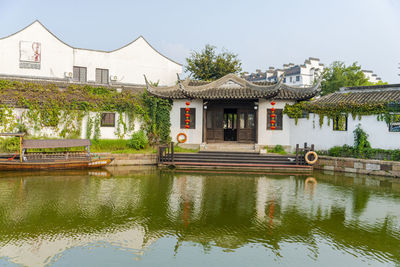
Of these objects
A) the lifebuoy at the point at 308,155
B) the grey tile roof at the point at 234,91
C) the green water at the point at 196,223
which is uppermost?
the grey tile roof at the point at 234,91

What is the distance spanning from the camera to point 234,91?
17578 millimetres

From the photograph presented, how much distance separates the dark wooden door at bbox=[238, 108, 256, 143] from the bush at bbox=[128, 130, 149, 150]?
568cm

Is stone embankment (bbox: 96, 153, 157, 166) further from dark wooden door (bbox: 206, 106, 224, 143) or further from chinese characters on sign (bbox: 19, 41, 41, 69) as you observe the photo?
chinese characters on sign (bbox: 19, 41, 41, 69)

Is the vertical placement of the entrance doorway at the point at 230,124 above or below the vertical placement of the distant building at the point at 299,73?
below

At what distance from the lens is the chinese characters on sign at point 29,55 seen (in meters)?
22.0

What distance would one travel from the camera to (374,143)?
555 inches

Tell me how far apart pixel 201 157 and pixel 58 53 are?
598 inches

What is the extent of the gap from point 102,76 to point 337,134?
1822 centimetres

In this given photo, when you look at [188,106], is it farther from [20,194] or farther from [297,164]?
[20,194]

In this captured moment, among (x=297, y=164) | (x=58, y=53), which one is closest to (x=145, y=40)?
(x=58, y=53)

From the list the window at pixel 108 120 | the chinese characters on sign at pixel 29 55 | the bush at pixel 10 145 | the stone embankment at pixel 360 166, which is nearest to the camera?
the stone embankment at pixel 360 166

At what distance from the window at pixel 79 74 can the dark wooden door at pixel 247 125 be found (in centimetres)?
1325

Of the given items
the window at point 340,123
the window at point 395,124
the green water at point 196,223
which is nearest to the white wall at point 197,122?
the green water at point 196,223

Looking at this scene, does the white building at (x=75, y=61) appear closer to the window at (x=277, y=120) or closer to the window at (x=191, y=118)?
the window at (x=191, y=118)
